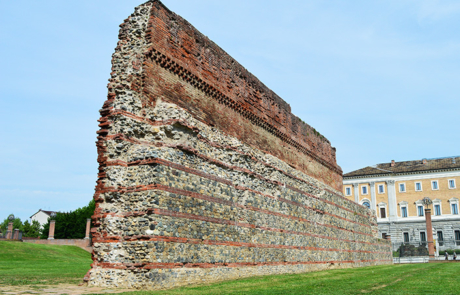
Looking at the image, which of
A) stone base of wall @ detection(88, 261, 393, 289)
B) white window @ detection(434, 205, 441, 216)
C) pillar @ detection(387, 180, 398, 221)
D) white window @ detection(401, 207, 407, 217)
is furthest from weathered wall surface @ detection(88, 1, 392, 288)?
white window @ detection(434, 205, 441, 216)

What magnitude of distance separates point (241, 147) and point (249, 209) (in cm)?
228

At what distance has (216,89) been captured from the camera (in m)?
14.4

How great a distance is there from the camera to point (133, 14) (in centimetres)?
1203

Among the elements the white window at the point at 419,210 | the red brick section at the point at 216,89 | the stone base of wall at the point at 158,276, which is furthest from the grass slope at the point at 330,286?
the white window at the point at 419,210

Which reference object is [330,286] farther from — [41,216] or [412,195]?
[41,216]

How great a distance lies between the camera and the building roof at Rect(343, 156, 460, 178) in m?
53.4

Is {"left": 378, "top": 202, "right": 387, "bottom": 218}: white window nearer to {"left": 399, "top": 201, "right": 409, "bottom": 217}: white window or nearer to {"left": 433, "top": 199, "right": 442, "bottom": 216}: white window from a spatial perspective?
{"left": 399, "top": 201, "right": 409, "bottom": 217}: white window

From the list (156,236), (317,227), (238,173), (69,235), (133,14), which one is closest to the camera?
(156,236)

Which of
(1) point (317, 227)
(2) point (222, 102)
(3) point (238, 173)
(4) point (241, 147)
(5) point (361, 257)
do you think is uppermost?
(2) point (222, 102)

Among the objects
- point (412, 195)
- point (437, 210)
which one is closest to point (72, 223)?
point (412, 195)

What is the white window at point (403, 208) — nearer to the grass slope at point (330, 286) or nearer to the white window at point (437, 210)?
the white window at point (437, 210)

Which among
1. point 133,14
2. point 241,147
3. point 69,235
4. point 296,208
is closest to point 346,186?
point 69,235

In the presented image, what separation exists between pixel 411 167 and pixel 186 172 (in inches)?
2057

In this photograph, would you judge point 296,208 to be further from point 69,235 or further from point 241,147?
point 69,235
